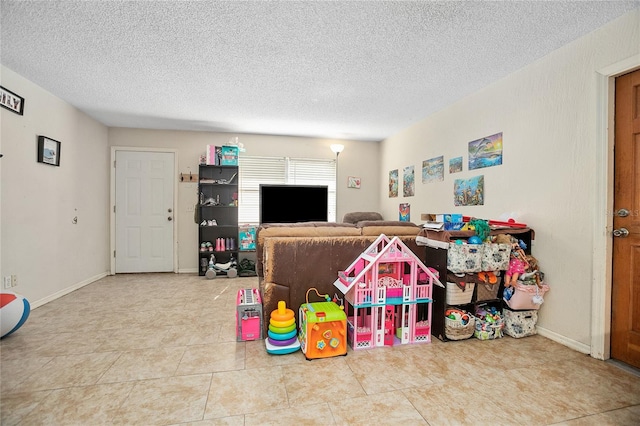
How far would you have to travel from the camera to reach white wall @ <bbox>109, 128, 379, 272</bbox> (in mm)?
5066

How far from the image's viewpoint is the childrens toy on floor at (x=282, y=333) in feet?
7.03

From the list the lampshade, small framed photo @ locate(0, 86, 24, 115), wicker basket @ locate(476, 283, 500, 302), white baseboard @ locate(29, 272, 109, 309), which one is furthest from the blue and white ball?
the lampshade

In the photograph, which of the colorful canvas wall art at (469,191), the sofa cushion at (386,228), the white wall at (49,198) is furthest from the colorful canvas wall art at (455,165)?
the white wall at (49,198)

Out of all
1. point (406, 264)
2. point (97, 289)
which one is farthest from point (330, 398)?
point (97, 289)

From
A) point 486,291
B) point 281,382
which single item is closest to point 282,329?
point 281,382

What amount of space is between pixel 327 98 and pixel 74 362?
3.41 meters

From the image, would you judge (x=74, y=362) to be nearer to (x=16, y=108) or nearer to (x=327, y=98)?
(x=16, y=108)

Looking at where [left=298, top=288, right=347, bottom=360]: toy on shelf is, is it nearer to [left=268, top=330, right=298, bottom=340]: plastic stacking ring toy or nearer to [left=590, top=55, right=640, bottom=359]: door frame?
[left=268, top=330, right=298, bottom=340]: plastic stacking ring toy

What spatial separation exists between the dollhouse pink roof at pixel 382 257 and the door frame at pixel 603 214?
42.7 inches

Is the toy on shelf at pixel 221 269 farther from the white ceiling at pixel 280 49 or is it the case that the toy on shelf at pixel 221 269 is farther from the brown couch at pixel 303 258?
the brown couch at pixel 303 258

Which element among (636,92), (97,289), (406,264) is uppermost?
(636,92)

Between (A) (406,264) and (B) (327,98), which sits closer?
(A) (406,264)

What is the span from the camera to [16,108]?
2.94m

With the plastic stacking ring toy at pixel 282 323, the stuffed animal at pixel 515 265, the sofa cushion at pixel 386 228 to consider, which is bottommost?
the plastic stacking ring toy at pixel 282 323
